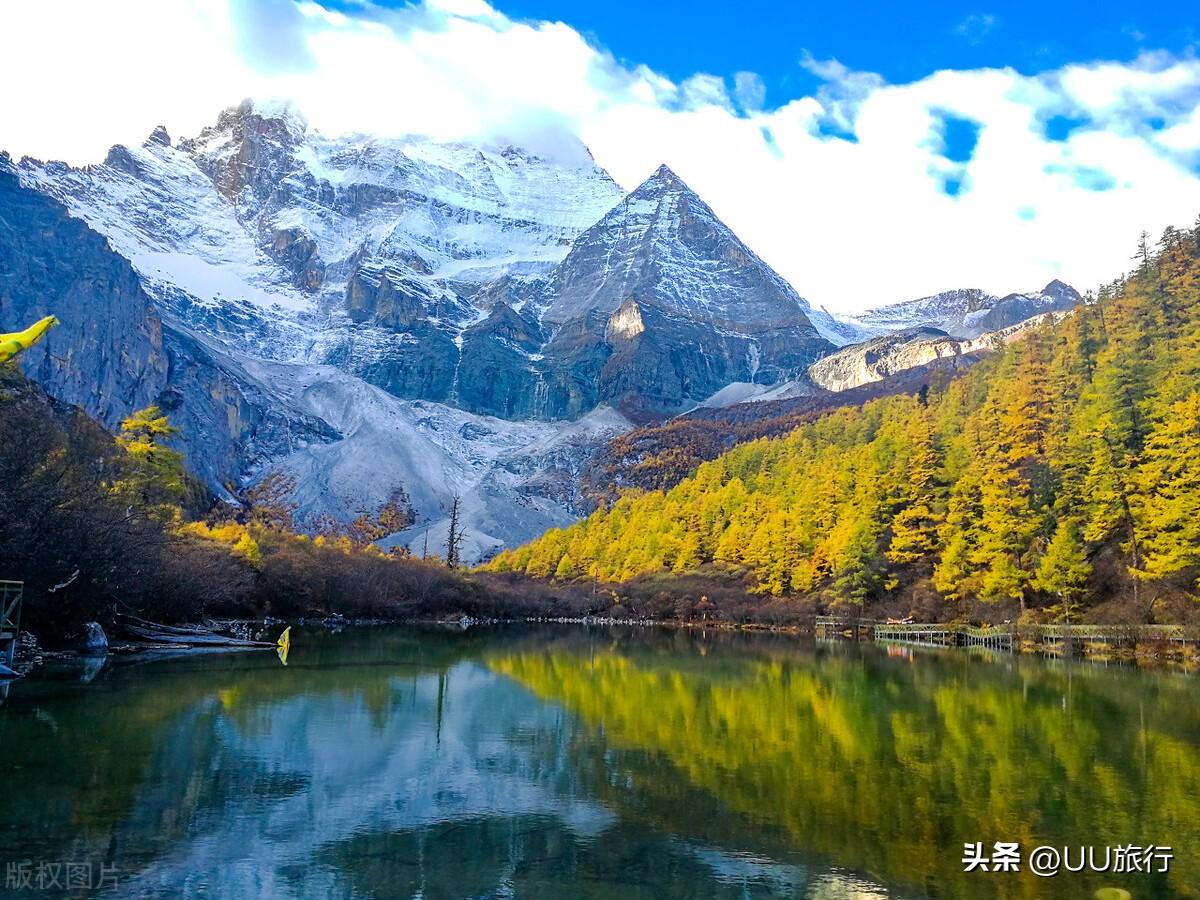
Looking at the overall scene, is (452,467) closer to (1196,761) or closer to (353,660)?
(353,660)

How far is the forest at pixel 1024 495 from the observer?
38.1 metres

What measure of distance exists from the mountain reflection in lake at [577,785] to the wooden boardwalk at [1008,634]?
10612 millimetres

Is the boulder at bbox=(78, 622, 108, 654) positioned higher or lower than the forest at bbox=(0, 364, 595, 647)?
lower

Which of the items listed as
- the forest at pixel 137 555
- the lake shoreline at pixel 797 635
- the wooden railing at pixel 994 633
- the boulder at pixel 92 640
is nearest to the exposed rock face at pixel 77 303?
the forest at pixel 137 555

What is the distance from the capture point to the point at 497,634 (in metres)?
54.0

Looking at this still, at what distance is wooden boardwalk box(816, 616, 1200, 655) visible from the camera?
34.7 m

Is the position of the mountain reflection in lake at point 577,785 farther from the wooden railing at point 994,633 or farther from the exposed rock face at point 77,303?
the exposed rock face at point 77,303

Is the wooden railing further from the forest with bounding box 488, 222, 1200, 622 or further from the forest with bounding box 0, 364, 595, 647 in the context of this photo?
the forest with bounding box 0, 364, 595, 647

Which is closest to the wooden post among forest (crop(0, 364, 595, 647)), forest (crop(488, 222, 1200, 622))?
forest (crop(0, 364, 595, 647))

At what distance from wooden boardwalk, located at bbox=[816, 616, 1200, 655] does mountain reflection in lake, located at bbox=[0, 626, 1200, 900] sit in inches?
418

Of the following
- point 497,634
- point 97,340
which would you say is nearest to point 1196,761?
point 497,634

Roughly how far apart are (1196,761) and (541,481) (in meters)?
174

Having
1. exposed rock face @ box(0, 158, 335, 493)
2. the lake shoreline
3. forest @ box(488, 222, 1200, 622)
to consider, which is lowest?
the lake shoreline

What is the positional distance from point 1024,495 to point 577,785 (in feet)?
131
